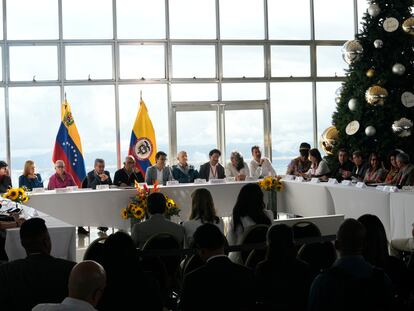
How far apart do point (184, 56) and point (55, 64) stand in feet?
8.07

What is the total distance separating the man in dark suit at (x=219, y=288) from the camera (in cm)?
301

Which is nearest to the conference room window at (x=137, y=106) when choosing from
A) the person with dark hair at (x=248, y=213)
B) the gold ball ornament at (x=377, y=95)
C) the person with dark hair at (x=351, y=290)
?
the gold ball ornament at (x=377, y=95)

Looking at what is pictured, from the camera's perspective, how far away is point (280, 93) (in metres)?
13.4

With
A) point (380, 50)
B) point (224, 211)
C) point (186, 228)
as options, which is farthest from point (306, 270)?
point (380, 50)

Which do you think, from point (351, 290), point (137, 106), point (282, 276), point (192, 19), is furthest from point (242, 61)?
point (351, 290)

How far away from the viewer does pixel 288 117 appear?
13.5 metres

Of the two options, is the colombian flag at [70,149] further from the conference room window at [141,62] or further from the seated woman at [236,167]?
the seated woman at [236,167]

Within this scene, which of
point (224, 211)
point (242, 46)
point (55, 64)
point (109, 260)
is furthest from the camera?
point (242, 46)

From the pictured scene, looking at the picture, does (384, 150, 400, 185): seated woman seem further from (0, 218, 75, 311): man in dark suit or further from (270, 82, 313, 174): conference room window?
(0, 218, 75, 311): man in dark suit

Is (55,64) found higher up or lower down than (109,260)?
higher up

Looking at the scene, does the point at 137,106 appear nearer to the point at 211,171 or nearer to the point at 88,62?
the point at 88,62

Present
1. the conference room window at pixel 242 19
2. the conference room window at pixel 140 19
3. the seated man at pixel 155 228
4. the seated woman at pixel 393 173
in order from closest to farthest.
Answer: the seated man at pixel 155 228
the seated woman at pixel 393 173
the conference room window at pixel 140 19
the conference room window at pixel 242 19

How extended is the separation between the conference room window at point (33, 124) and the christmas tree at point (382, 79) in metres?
5.28

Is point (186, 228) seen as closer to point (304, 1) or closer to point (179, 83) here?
point (179, 83)
